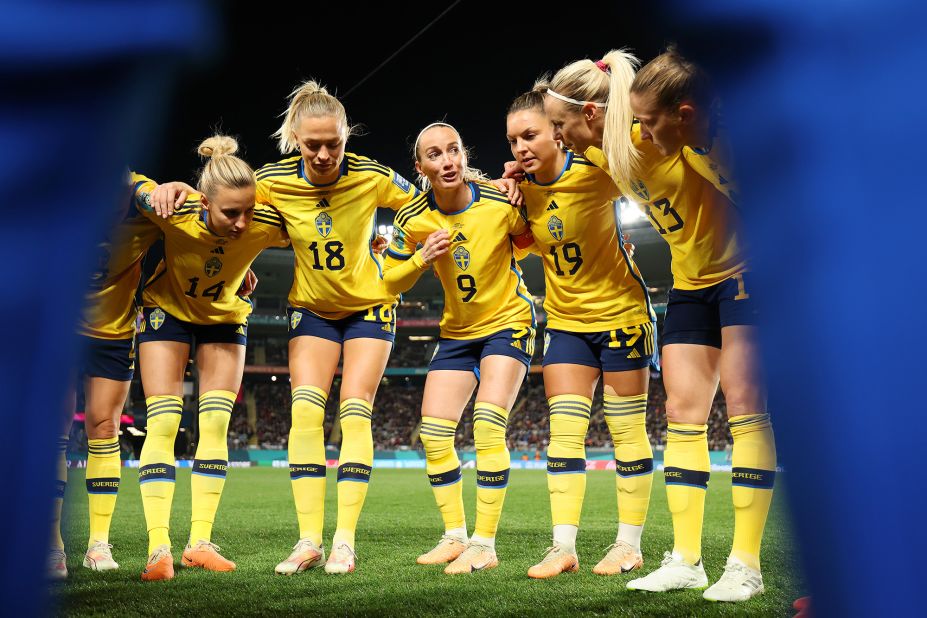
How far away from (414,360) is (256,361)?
8.43m

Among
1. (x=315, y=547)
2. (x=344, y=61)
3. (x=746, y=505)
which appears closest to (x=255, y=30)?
(x=344, y=61)

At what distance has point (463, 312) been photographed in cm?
437

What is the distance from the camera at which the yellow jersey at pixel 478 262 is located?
14.2 feet

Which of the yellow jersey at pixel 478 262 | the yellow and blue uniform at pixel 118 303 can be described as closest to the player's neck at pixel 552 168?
the yellow jersey at pixel 478 262

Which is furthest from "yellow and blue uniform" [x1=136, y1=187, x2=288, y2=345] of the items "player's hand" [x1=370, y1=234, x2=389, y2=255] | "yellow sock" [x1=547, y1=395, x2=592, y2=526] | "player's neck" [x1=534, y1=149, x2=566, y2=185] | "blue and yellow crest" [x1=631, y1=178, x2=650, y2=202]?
"blue and yellow crest" [x1=631, y1=178, x2=650, y2=202]

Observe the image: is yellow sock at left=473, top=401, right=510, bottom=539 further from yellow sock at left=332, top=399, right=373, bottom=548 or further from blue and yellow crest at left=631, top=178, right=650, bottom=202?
blue and yellow crest at left=631, top=178, right=650, bottom=202

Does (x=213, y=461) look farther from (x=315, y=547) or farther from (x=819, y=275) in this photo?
(x=819, y=275)

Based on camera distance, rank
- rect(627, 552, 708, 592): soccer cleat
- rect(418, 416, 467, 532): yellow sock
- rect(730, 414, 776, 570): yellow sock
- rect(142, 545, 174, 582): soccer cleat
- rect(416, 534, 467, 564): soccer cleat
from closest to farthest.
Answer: rect(730, 414, 776, 570): yellow sock < rect(627, 552, 708, 592): soccer cleat < rect(142, 545, 174, 582): soccer cleat < rect(416, 534, 467, 564): soccer cleat < rect(418, 416, 467, 532): yellow sock

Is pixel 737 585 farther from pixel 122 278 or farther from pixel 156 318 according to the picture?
pixel 122 278

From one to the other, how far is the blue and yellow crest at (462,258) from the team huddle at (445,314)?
0.01 meters

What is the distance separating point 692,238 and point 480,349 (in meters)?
1.53

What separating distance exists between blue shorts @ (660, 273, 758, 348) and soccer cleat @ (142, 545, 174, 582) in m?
2.63

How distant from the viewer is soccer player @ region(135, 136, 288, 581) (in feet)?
12.8

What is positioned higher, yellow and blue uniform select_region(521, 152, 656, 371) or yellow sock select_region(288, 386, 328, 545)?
yellow and blue uniform select_region(521, 152, 656, 371)
